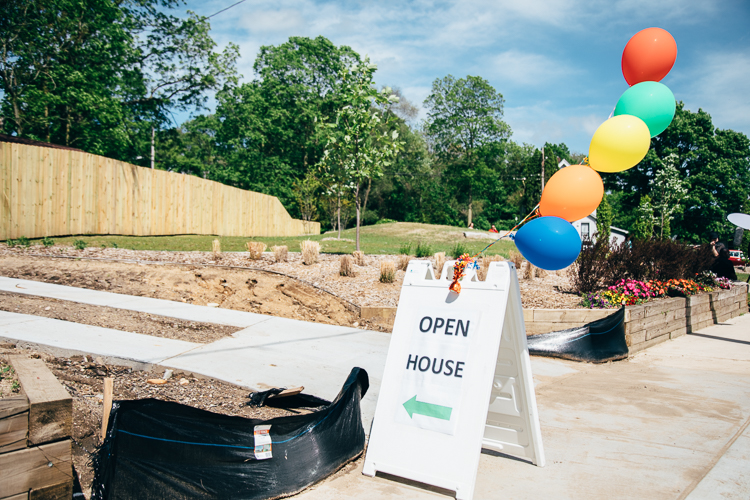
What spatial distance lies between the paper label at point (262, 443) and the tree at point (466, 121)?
2074 inches

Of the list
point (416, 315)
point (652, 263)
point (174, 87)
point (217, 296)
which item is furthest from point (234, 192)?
point (416, 315)

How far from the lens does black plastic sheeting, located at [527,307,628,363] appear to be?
261 inches

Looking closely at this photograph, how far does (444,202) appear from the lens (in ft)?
176

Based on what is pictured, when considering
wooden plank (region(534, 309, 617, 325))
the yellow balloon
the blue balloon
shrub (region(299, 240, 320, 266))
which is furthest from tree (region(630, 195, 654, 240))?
the blue balloon

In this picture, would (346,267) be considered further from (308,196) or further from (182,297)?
(308,196)

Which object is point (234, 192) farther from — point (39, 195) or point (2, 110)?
point (39, 195)

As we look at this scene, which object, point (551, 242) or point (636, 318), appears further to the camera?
point (636, 318)

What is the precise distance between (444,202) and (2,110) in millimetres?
41828

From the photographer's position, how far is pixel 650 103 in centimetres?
398

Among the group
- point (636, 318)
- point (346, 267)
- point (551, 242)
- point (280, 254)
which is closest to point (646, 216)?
point (636, 318)

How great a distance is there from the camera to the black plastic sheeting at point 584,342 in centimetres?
663

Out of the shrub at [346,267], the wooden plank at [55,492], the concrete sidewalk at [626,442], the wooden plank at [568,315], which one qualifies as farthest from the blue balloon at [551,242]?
the shrub at [346,267]

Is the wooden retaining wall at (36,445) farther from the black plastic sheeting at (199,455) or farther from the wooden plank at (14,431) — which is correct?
the black plastic sheeting at (199,455)

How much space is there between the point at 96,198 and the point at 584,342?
13515mm
